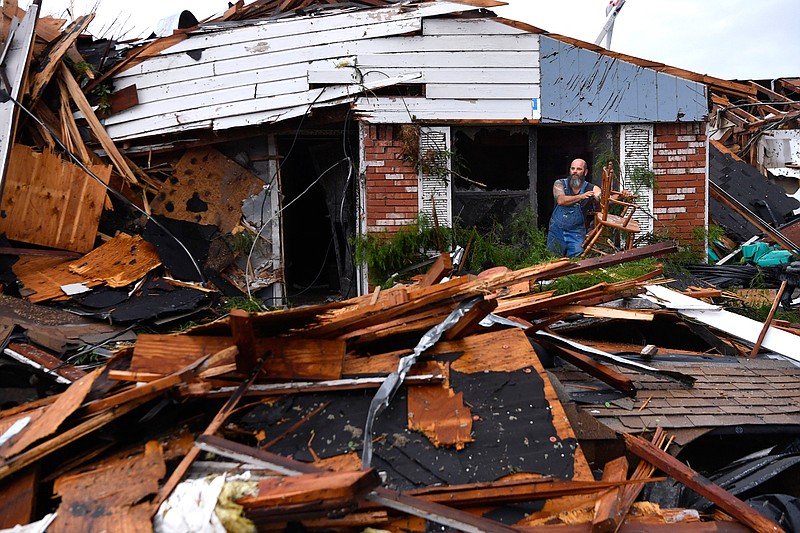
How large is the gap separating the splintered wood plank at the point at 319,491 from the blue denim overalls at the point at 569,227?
17.5 feet

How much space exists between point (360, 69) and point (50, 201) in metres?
4.08

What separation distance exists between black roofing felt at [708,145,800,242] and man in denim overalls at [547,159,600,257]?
16.1 feet

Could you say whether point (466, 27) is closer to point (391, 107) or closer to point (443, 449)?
point (391, 107)

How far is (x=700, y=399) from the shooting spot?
4.00m

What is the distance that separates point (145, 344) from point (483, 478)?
71.9 inches

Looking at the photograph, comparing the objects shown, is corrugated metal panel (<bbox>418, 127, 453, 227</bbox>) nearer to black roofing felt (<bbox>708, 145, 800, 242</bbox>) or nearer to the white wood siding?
the white wood siding

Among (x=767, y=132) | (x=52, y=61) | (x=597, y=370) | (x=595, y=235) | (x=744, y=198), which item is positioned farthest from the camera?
(x=767, y=132)

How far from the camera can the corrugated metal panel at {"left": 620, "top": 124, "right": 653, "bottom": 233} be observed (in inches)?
300

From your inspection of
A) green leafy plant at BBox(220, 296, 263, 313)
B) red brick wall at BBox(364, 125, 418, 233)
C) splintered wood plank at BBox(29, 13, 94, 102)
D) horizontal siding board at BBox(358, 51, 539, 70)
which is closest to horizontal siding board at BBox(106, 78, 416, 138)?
horizontal siding board at BBox(358, 51, 539, 70)

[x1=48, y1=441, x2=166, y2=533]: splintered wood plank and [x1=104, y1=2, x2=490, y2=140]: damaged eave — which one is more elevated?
[x1=104, y1=2, x2=490, y2=140]: damaged eave

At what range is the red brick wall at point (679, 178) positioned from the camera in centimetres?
766

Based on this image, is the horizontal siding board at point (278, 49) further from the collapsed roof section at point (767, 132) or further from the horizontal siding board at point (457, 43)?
the collapsed roof section at point (767, 132)

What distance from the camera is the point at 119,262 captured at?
22.4 ft

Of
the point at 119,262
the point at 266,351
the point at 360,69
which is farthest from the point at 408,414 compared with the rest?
the point at 360,69
